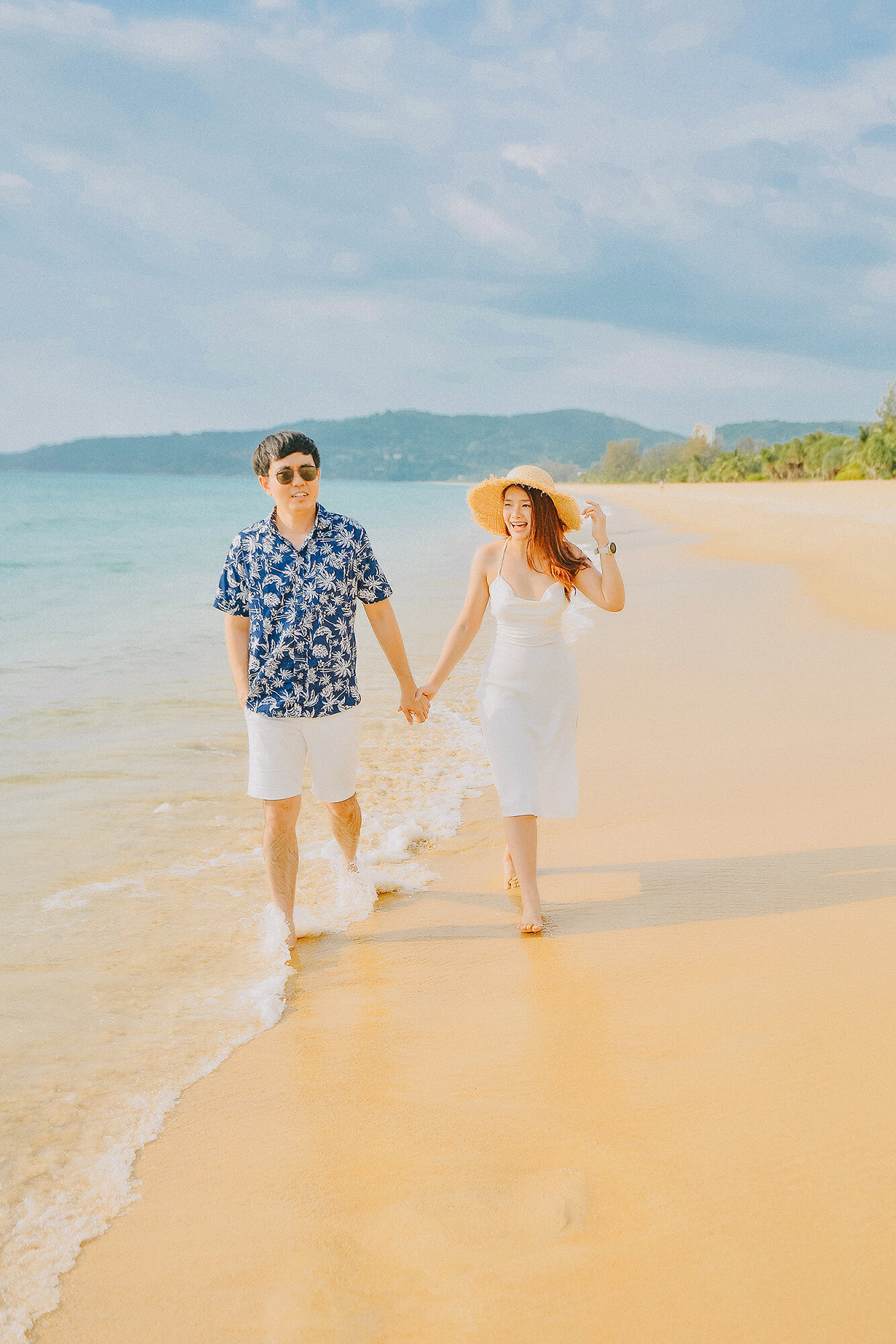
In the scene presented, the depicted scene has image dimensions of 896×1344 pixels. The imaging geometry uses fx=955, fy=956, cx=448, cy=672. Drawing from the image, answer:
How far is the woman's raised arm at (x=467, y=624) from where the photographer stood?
4.11 metres

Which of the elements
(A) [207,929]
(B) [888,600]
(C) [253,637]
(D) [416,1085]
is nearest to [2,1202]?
(D) [416,1085]

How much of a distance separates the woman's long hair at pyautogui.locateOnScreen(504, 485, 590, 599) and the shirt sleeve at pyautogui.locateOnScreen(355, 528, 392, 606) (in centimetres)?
65

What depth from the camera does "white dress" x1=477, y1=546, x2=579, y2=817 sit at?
3.97 metres

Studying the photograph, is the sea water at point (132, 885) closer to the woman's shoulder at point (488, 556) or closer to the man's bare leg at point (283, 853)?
the man's bare leg at point (283, 853)

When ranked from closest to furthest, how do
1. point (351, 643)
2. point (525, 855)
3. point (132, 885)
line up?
point (351, 643) < point (525, 855) < point (132, 885)

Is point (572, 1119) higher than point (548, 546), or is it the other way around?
point (548, 546)

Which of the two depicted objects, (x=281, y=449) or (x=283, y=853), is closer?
(x=281, y=449)

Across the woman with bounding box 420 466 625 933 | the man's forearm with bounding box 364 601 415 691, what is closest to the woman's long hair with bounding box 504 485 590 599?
the woman with bounding box 420 466 625 933

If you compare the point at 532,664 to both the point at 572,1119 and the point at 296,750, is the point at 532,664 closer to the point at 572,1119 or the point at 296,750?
the point at 296,750

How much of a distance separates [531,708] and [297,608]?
1.07m

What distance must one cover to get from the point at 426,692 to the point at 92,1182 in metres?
2.38

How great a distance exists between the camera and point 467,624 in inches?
167

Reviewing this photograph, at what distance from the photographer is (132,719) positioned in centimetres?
795

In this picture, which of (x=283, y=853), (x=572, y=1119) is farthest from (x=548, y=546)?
(x=572, y=1119)
